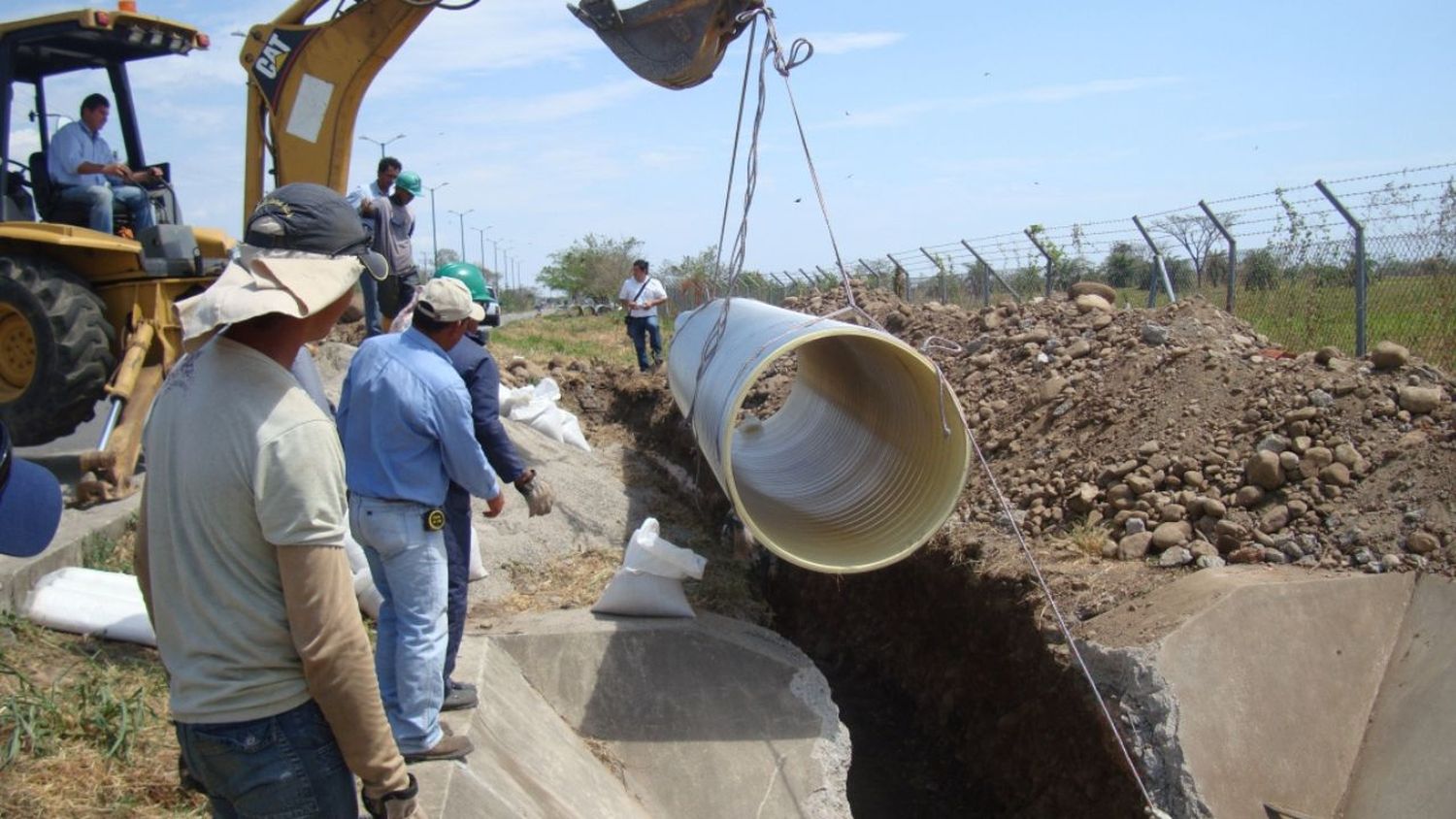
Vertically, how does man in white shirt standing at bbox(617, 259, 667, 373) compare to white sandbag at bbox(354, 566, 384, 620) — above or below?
below

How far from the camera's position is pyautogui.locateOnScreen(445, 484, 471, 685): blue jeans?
408 centimetres

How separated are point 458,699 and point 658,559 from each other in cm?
134

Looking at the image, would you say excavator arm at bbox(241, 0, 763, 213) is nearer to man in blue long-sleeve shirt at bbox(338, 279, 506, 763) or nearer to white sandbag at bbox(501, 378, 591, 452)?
white sandbag at bbox(501, 378, 591, 452)

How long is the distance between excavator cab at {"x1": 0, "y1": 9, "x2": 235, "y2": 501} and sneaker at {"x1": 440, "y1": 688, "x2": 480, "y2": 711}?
3.09 metres

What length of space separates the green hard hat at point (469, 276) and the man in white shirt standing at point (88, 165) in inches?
138

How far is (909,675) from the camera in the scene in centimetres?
648

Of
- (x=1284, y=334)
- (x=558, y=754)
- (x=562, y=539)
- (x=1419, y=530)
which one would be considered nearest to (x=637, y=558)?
(x=558, y=754)

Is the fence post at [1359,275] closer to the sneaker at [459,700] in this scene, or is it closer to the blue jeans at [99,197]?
the sneaker at [459,700]

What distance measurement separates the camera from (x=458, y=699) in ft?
13.8

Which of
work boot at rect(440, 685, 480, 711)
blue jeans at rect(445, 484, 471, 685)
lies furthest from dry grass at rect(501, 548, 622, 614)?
blue jeans at rect(445, 484, 471, 685)

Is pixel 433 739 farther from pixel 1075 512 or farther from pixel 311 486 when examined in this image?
pixel 1075 512

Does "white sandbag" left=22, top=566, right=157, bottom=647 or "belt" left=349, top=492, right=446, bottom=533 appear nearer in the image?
"belt" left=349, top=492, right=446, bottom=533

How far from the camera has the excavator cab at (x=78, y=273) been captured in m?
6.59

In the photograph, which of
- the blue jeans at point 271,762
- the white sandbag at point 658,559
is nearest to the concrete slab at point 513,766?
the white sandbag at point 658,559
